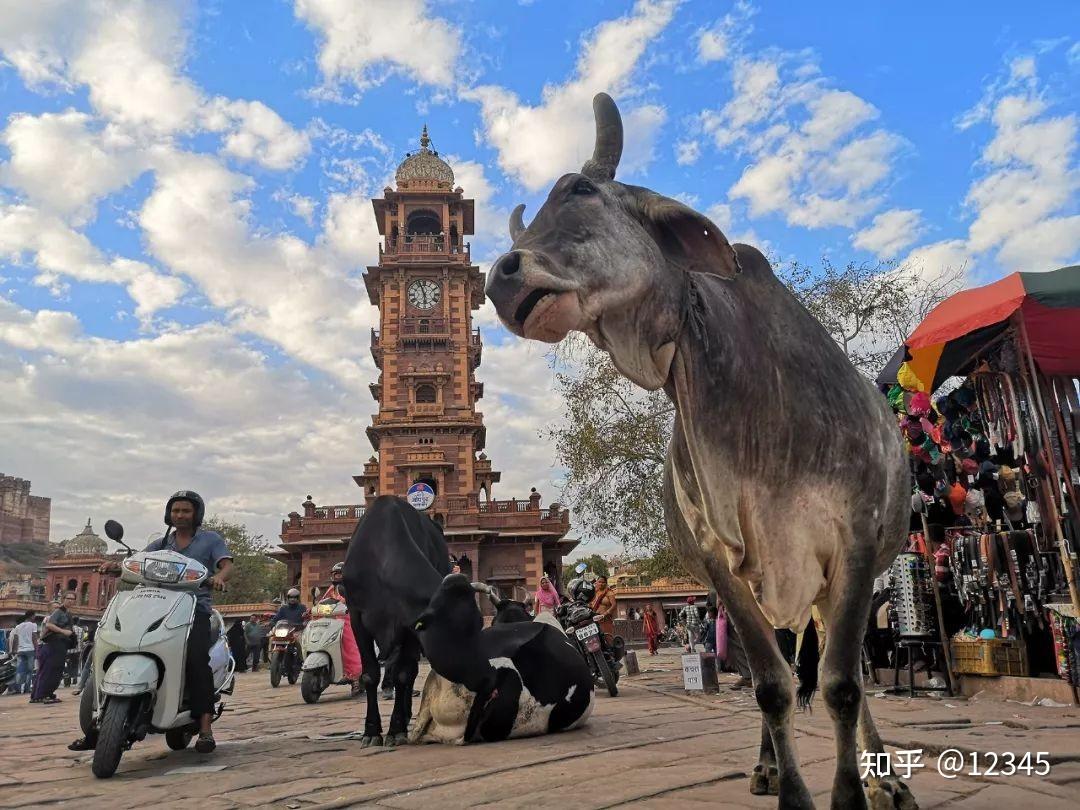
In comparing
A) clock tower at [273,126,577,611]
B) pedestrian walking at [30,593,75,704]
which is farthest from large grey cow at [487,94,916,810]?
clock tower at [273,126,577,611]

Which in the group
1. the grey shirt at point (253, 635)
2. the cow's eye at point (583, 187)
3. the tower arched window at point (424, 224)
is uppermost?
the tower arched window at point (424, 224)

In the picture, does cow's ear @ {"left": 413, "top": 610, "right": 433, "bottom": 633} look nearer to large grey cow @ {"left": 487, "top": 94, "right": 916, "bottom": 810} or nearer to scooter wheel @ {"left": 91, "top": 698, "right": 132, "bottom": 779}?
scooter wheel @ {"left": 91, "top": 698, "right": 132, "bottom": 779}

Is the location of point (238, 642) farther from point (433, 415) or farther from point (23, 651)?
point (433, 415)

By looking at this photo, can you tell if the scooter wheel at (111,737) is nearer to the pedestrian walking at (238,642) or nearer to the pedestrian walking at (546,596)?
the pedestrian walking at (546,596)

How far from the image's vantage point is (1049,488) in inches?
235

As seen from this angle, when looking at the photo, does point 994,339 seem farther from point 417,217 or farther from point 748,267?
point 417,217

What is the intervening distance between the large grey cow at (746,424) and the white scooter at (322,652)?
7400 millimetres

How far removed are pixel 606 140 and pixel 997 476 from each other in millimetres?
5887

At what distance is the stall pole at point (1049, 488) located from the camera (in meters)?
5.55

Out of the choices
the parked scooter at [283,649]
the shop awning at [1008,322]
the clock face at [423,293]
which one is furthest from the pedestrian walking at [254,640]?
the clock face at [423,293]

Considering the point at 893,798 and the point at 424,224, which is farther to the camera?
the point at 424,224

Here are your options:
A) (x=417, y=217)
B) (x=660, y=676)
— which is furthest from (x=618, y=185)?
(x=417, y=217)

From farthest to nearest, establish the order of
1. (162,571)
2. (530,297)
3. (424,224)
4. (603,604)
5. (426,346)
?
(424,224), (426,346), (603,604), (162,571), (530,297)

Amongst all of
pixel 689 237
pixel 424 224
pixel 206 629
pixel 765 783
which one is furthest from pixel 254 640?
pixel 424 224
